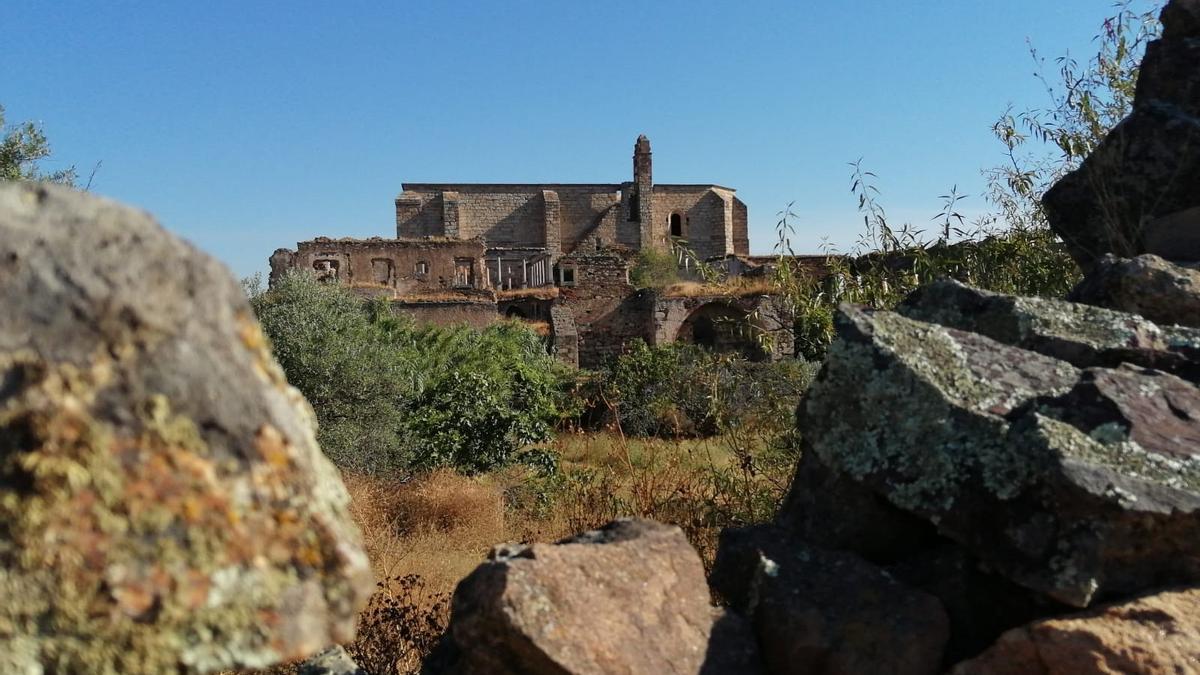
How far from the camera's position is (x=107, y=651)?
1151 millimetres

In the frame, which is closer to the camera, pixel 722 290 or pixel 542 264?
pixel 722 290

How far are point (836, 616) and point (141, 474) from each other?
1623 millimetres

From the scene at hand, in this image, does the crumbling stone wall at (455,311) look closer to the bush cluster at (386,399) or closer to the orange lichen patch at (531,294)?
the orange lichen patch at (531,294)

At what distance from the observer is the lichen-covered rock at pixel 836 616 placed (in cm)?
214

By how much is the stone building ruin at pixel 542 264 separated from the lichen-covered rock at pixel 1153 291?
9.49ft

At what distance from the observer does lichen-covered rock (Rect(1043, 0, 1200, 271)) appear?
387 centimetres

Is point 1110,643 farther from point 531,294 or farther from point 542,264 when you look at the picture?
point 542,264

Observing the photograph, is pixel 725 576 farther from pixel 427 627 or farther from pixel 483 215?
pixel 483 215

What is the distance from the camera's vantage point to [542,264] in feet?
126

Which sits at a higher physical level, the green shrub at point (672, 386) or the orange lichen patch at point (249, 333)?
the orange lichen patch at point (249, 333)

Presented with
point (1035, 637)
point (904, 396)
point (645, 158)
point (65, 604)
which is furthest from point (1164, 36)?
point (645, 158)

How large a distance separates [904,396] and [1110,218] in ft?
7.52

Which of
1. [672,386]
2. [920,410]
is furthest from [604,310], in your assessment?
[920,410]

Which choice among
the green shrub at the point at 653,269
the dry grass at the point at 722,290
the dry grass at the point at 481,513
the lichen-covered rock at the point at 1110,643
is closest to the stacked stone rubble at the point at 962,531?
the lichen-covered rock at the point at 1110,643
